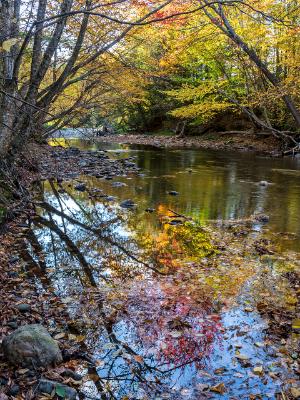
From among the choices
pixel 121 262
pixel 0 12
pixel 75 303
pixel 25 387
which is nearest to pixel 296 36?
pixel 0 12

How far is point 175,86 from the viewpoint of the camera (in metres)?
31.5

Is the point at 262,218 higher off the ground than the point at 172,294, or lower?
higher

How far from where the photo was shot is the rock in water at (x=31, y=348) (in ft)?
9.91

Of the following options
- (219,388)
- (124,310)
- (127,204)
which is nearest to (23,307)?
(124,310)

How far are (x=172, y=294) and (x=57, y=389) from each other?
1.98 m

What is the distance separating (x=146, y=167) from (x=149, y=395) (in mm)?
13550

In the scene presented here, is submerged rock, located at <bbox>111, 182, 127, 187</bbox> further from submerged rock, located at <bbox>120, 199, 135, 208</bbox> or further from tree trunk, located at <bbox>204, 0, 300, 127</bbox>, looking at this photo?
tree trunk, located at <bbox>204, 0, 300, 127</bbox>

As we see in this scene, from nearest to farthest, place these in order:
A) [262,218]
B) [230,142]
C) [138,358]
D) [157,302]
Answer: [138,358] → [157,302] → [262,218] → [230,142]

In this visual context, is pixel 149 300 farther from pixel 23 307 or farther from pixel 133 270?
pixel 23 307

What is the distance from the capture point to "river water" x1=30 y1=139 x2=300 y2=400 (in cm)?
312

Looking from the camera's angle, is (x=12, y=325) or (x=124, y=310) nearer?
(x=12, y=325)

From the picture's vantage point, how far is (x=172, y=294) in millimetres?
4531

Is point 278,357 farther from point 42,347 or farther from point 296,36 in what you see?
point 296,36

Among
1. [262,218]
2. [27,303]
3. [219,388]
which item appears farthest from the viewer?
[262,218]
